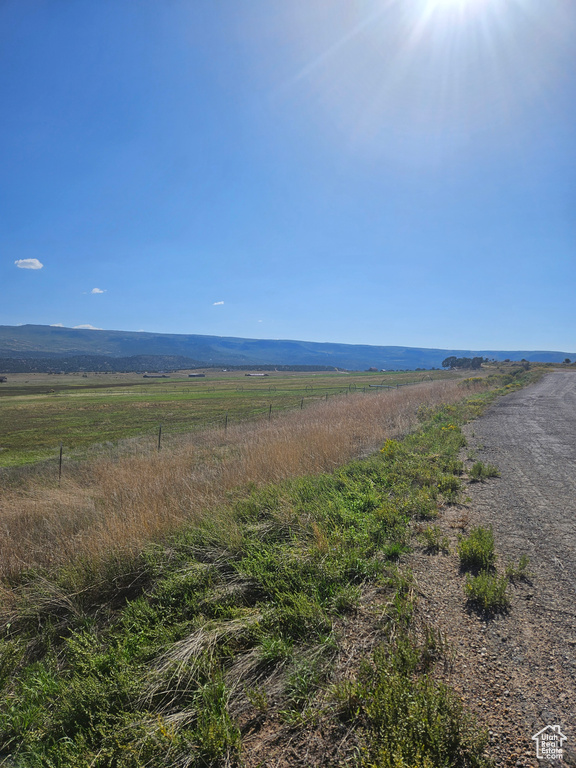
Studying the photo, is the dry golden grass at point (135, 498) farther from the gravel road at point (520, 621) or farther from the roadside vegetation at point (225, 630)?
the gravel road at point (520, 621)

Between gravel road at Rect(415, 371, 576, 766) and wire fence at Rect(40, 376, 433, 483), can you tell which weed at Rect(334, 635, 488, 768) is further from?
wire fence at Rect(40, 376, 433, 483)

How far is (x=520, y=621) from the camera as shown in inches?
142

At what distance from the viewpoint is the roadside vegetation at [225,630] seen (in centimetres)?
267

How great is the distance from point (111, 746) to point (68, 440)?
86.2ft

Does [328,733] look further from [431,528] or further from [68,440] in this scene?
[68,440]

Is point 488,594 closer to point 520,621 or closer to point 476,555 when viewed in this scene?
point 520,621

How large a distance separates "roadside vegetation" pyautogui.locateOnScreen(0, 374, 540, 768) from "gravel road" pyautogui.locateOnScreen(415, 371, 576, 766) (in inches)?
9.9

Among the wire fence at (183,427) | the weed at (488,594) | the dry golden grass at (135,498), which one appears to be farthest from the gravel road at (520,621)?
the wire fence at (183,427)

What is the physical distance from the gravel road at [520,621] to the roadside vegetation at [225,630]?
0.83 ft

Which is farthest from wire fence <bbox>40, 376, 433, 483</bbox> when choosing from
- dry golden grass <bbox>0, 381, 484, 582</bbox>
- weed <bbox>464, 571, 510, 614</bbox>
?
weed <bbox>464, 571, 510, 614</bbox>

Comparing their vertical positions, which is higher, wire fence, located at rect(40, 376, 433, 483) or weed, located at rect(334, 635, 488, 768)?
weed, located at rect(334, 635, 488, 768)

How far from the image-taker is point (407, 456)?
9.87 m

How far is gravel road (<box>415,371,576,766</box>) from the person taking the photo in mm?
2602

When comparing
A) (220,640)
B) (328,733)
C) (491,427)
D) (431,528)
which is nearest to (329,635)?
(328,733)
